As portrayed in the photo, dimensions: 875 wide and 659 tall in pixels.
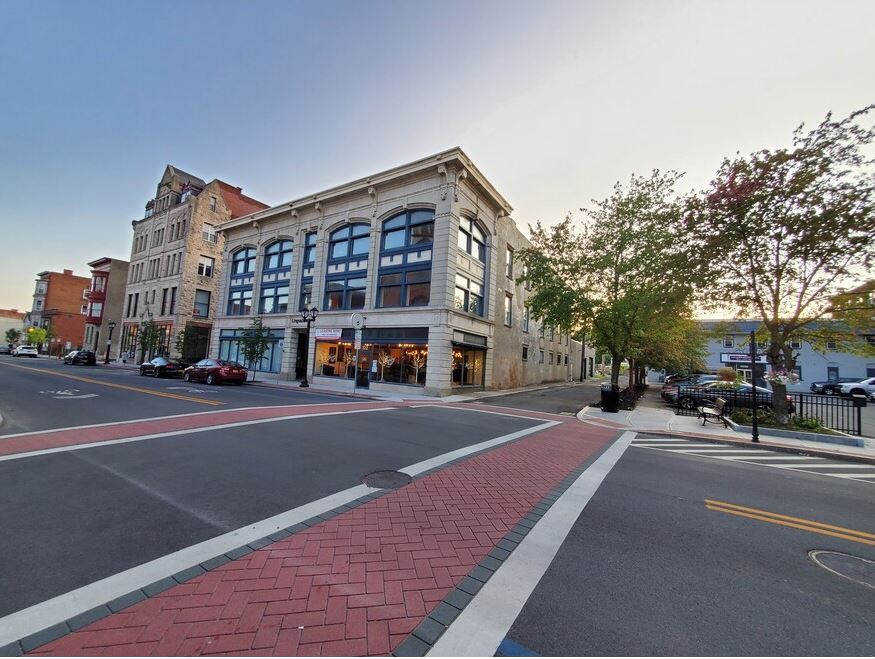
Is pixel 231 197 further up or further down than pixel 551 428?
further up

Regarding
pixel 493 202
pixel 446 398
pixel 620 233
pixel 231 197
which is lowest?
pixel 446 398

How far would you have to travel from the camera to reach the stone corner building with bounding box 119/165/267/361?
38000 mm

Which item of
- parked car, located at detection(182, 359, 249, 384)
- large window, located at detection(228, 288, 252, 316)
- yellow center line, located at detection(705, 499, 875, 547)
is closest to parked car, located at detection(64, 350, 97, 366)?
large window, located at detection(228, 288, 252, 316)

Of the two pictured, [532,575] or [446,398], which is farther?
[446,398]

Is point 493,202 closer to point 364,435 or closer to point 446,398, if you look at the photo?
point 446,398

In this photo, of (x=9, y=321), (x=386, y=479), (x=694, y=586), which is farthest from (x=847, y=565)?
(x=9, y=321)

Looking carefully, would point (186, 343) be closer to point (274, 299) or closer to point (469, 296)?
point (274, 299)

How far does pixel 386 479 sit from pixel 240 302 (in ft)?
106

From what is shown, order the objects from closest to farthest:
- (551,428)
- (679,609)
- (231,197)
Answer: (679,609)
(551,428)
(231,197)

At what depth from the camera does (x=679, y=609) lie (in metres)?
2.90

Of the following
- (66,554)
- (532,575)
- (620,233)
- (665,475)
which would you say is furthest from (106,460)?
(620,233)

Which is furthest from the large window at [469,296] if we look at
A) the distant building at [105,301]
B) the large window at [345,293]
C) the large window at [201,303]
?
the distant building at [105,301]

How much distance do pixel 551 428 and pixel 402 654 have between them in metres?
10.0

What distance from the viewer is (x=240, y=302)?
32.9 meters
